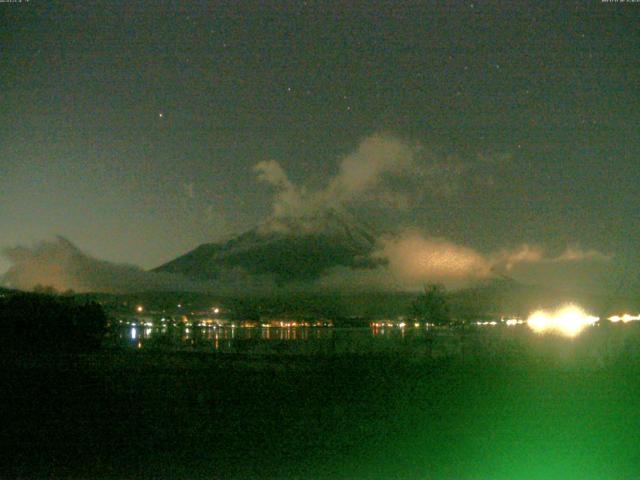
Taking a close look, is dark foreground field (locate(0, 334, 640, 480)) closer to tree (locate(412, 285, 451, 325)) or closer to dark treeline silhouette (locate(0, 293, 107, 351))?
dark treeline silhouette (locate(0, 293, 107, 351))

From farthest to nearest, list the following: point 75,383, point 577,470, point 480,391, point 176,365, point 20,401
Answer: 1. point 176,365
2. point 75,383
3. point 480,391
4. point 20,401
5. point 577,470

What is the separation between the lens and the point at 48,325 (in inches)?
1506

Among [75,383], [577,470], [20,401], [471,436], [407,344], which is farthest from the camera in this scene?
[407,344]

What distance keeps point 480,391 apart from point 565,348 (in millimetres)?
12009

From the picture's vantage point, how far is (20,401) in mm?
13430

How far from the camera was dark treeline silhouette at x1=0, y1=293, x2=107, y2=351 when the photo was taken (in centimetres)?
3641

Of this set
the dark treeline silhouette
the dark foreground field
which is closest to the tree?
the dark treeline silhouette

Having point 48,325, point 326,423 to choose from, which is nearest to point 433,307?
point 48,325

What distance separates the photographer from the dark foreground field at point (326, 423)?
9109mm

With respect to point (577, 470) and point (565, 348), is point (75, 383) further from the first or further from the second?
point (565, 348)

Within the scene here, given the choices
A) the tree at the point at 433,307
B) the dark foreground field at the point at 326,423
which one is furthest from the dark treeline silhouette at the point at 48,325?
the tree at the point at 433,307

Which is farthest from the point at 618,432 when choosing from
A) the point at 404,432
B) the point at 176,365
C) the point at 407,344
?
the point at 407,344

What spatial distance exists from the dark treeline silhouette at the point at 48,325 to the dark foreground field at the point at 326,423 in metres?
18.3

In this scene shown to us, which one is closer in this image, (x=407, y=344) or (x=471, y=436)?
(x=471, y=436)
